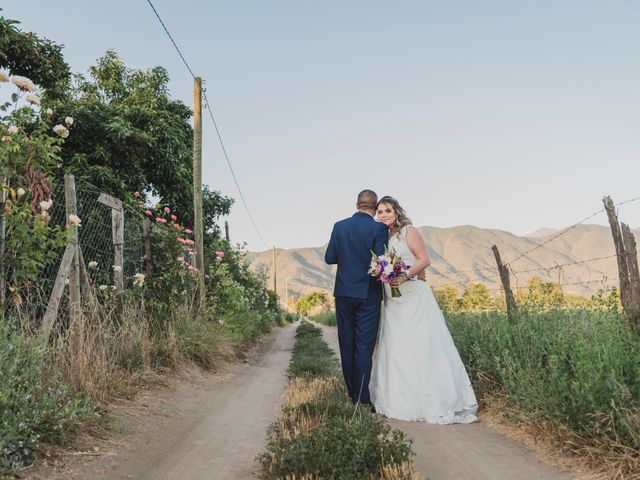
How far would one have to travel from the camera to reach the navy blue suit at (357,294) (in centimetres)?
614

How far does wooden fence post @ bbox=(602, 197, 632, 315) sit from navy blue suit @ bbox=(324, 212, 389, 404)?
2.29 m

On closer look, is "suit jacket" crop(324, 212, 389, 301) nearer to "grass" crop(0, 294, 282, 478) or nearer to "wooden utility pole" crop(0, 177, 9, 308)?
"grass" crop(0, 294, 282, 478)

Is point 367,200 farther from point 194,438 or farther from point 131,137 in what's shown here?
point 131,137

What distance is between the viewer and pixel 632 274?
5.42m

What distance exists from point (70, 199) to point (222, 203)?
49.6ft

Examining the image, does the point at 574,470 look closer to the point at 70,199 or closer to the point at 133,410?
the point at 133,410

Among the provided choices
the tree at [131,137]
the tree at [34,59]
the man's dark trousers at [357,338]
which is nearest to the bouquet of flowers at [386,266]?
the man's dark trousers at [357,338]

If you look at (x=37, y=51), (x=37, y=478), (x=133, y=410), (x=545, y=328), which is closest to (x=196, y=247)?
(x=37, y=51)

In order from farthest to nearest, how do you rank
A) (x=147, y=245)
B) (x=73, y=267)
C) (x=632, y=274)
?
(x=147, y=245), (x=73, y=267), (x=632, y=274)

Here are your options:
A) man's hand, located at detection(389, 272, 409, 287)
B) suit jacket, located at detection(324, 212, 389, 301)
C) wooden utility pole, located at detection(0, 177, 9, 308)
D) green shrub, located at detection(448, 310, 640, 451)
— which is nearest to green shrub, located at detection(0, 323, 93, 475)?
wooden utility pole, located at detection(0, 177, 9, 308)

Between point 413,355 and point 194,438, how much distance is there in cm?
244

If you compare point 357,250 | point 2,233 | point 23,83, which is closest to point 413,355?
point 357,250

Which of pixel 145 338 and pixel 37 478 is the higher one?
pixel 145 338

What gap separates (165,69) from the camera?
70.6ft
